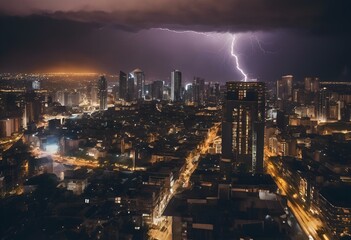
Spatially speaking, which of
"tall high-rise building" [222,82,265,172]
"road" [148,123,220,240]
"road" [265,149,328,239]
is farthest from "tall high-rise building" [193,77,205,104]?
"road" [265,149,328,239]

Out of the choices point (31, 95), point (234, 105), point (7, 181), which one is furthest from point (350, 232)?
point (31, 95)

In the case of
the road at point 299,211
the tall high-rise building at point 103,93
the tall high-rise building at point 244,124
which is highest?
the tall high-rise building at point 103,93

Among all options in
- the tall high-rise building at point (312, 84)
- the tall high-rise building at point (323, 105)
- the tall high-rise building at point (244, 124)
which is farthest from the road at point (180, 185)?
the tall high-rise building at point (312, 84)

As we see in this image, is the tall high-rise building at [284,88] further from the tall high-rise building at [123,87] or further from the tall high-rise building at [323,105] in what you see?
the tall high-rise building at [123,87]

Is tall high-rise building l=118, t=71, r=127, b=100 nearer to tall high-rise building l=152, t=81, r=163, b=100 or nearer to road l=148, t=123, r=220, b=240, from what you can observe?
tall high-rise building l=152, t=81, r=163, b=100

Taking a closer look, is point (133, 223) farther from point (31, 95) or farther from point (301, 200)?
point (31, 95)

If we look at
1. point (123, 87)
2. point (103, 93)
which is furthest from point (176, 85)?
point (103, 93)

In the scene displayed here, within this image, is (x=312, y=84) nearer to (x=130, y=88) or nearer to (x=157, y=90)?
(x=157, y=90)
